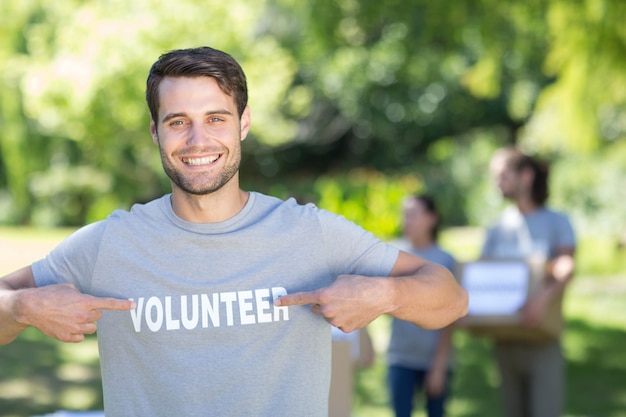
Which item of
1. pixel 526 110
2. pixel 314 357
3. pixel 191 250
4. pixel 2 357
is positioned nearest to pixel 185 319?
pixel 191 250

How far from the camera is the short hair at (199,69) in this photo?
7.42ft

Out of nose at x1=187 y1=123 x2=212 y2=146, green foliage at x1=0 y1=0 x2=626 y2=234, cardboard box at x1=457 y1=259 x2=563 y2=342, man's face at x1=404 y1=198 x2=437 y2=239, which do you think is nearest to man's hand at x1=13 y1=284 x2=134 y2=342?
nose at x1=187 y1=123 x2=212 y2=146

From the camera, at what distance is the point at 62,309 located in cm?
212

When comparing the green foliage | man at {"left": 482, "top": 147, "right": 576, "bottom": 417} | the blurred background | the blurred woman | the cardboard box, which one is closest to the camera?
the cardboard box

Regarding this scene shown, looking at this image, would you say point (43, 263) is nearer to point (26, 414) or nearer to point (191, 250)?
point (191, 250)

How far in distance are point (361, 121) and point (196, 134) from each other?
25.4 metres

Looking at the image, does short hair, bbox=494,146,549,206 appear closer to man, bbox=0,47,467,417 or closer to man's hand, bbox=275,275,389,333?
man, bbox=0,47,467,417

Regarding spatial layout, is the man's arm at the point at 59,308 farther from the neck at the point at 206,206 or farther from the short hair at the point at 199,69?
the short hair at the point at 199,69

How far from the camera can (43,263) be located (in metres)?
2.32

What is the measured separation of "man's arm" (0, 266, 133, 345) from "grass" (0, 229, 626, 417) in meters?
5.69

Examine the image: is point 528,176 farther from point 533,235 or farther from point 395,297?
point 395,297

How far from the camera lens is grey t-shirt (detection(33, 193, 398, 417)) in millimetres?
2217

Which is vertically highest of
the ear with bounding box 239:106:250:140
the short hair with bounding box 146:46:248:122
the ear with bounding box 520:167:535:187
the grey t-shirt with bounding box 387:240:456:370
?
the ear with bounding box 520:167:535:187

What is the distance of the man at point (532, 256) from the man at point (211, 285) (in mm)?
2888
